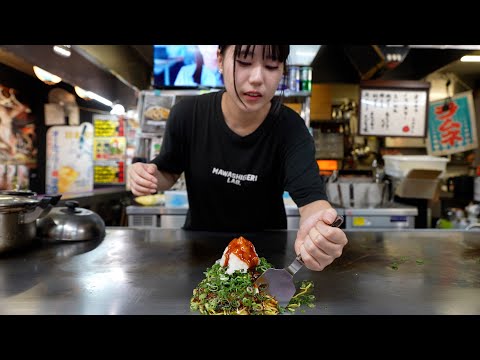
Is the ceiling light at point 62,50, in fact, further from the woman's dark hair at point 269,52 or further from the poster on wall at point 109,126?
the poster on wall at point 109,126

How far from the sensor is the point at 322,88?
683 centimetres

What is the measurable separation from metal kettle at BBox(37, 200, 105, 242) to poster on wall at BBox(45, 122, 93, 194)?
17.4 ft

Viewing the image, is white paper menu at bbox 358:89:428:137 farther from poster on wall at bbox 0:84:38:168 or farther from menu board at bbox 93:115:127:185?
poster on wall at bbox 0:84:38:168

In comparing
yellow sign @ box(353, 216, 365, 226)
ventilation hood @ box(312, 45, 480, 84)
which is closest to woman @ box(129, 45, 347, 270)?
yellow sign @ box(353, 216, 365, 226)

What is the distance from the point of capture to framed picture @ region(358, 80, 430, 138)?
4.84m

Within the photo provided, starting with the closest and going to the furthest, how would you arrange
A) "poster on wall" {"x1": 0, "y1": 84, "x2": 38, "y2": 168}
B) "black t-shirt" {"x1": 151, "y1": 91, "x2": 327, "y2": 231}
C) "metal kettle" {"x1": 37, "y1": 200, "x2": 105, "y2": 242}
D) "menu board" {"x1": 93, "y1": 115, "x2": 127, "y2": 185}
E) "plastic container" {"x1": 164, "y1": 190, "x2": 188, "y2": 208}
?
"metal kettle" {"x1": 37, "y1": 200, "x2": 105, "y2": 242}
"black t-shirt" {"x1": 151, "y1": 91, "x2": 327, "y2": 231}
"plastic container" {"x1": 164, "y1": 190, "x2": 188, "y2": 208}
"poster on wall" {"x1": 0, "y1": 84, "x2": 38, "y2": 168}
"menu board" {"x1": 93, "y1": 115, "x2": 127, "y2": 185}

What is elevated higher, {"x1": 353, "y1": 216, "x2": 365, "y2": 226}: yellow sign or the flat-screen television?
the flat-screen television

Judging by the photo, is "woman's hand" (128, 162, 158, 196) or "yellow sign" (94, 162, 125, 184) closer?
"woman's hand" (128, 162, 158, 196)

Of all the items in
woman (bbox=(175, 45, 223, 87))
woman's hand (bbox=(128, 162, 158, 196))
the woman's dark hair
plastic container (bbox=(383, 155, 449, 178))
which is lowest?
woman's hand (bbox=(128, 162, 158, 196))

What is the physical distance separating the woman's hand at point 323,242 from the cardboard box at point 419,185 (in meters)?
3.65
